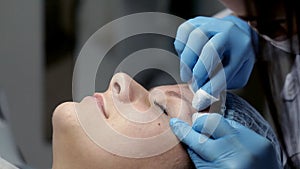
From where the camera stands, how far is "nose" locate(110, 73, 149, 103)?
45.8 inches

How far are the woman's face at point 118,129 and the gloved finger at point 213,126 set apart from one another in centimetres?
6

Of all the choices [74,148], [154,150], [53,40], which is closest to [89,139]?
[74,148]

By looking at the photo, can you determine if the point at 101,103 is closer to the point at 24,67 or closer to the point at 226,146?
the point at 226,146

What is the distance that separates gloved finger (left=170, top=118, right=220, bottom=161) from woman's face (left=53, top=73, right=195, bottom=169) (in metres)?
0.02

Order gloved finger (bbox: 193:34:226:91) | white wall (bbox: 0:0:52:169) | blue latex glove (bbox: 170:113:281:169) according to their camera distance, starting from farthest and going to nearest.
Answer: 1. white wall (bbox: 0:0:52:169)
2. gloved finger (bbox: 193:34:226:91)
3. blue latex glove (bbox: 170:113:281:169)

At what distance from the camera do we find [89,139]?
1112mm

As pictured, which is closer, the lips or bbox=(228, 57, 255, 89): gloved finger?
→ the lips

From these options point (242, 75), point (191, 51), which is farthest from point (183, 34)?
point (242, 75)

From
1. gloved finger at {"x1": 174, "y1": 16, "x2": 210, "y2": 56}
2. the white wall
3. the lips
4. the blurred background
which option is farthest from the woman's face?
the white wall

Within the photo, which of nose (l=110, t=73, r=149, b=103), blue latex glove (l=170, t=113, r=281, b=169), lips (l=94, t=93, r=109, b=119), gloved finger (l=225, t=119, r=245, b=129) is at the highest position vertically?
nose (l=110, t=73, r=149, b=103)

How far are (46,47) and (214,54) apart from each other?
51.9 inches

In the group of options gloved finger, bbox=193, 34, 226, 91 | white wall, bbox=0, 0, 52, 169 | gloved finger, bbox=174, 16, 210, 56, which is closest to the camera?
gloved finger, bbox=193, 34, 226, 91

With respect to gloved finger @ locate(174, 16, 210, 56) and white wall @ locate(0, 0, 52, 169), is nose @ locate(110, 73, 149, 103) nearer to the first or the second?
gloved finger @ locate(174, 16, 210, 56)

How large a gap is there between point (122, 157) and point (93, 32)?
142 centimetres
